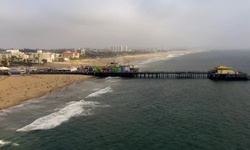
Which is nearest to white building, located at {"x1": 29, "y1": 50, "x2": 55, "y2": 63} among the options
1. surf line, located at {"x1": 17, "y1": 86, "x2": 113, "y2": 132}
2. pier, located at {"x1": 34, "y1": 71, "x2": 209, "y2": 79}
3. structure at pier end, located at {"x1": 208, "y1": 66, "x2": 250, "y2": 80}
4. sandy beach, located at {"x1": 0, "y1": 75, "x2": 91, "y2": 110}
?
pier, located at {"x1": 34, "y1": 71, "x2": 209, "y2": 79}

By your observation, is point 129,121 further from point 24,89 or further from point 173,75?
point 173,75

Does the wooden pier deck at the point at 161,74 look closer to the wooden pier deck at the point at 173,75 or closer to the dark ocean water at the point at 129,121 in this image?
the wooden pier deck at the point at 173,75

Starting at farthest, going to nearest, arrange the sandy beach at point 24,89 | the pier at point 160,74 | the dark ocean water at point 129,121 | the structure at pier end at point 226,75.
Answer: the pier at point 160,74 → the structure at pier end at point 226,75 → the sandy beach at point 24,89 → the dark ocean water at point 129,121

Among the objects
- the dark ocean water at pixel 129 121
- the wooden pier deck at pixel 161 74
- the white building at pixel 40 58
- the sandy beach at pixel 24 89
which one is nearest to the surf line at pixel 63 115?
the dark ocean water at pixel 129 121

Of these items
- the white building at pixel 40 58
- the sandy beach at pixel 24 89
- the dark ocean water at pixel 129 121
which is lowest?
the dark ocean water at pixel 129 121

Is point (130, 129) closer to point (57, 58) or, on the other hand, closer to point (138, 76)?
point (138, 76)

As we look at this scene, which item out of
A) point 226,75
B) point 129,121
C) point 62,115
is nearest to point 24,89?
point 62,115

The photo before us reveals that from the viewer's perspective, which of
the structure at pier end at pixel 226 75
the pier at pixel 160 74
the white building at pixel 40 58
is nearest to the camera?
the structure at pier end at pixel 226 75
